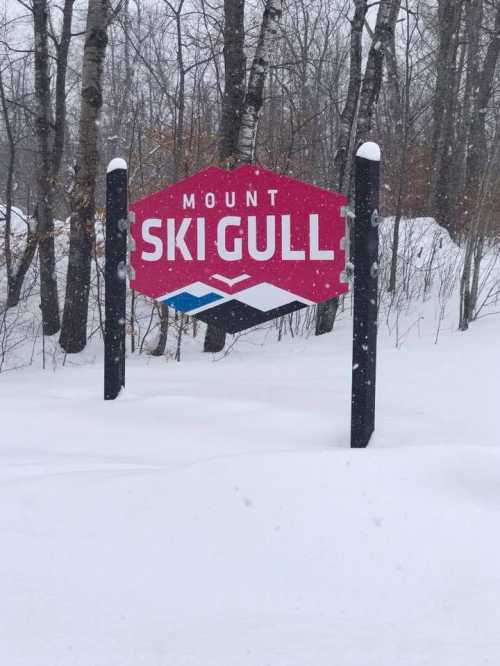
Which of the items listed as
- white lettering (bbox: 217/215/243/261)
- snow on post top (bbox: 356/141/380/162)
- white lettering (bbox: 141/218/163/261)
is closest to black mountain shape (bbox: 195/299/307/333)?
white lettering (bbox: 217/215/243/261)

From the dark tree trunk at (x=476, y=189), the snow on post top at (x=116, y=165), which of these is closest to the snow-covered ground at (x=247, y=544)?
the snow on post top at (x=116, y=165)

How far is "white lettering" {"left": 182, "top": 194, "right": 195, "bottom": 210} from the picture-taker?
3693 millimetres

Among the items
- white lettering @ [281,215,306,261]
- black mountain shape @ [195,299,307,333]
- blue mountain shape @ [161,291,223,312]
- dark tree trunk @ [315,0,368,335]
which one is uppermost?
dark tree trunk @ [315,0,368,335]

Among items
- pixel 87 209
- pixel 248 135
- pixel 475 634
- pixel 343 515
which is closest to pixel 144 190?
pixel 87 209

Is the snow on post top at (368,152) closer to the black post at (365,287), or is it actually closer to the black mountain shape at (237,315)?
the black post at (365,287)

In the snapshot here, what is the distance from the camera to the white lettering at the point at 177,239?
12.3 ft

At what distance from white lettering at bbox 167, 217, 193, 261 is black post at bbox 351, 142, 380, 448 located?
0.96 metres

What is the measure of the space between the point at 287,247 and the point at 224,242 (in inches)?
13.2

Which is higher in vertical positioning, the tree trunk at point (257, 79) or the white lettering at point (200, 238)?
the tree trunk at point (257, 79)

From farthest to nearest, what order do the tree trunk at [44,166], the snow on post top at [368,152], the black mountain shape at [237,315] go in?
the tree trunk at [44,166], the black mountain shape at [237,315], the snow on post top at [368,152]

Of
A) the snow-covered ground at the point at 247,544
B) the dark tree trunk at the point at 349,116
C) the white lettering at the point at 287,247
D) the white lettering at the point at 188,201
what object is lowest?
the snow-covered ground at the point at 247,544

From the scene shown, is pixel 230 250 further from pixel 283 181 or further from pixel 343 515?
pixel 343 515

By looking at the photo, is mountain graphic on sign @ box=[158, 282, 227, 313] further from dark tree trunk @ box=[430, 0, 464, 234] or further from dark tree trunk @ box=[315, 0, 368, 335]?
dark tree trunk @ box=[430, 0, 464, 234]

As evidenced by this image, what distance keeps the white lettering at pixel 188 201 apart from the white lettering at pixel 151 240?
0.64 feet
